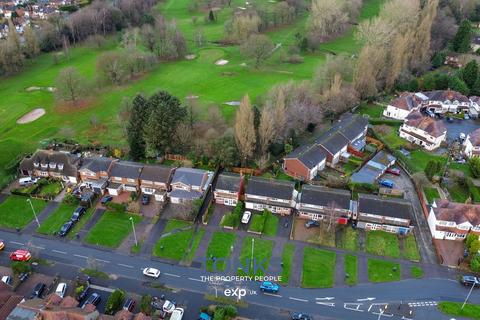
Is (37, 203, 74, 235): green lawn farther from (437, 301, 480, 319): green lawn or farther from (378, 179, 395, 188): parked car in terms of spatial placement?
(437, 301, 480, 319): green lawn

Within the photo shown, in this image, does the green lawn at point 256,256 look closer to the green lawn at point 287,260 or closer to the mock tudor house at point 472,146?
the green lawn at point 287,260

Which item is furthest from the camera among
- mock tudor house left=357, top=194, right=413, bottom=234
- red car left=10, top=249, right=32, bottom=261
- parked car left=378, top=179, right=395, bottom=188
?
parked car left=378, top=179, right=395, bottom=188

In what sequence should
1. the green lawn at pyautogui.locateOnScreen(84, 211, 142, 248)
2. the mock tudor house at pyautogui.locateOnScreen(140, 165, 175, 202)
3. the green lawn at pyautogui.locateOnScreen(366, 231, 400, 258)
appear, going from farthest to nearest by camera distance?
the mock tudor house at pyautogui.locateOnScreen(140, 165, 175, 202)
the green lawn at pyautogui.locateOnScreen(84, 211, 142, 248)
the green lawn at pyautogui.locateOnScreen(366, 231, 400, 258)

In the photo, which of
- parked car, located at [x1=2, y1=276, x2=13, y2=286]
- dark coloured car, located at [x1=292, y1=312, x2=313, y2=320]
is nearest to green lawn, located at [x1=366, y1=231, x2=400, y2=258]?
dark coloured car, located at [x1=292, y1=312, x2=313, y2=320]

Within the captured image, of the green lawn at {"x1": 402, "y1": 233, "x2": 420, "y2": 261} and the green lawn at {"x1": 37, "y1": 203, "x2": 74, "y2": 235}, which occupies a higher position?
the green lawn at {"x1": 37, "y1": 203, "x2": 74, "y2": 235}

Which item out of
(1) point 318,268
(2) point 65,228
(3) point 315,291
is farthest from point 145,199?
(3) point 315,291

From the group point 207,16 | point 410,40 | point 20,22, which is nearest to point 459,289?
point 410,40

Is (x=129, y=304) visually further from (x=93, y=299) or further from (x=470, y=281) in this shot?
(x=470, y=281)
